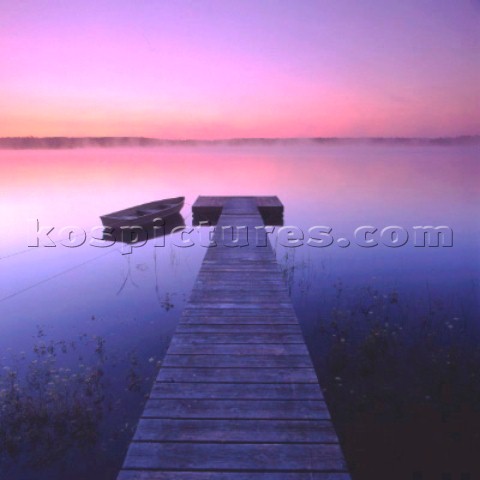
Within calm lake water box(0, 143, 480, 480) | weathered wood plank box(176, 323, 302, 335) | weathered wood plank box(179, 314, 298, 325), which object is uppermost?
weathered wood plank box(179, 314, 298, 325)

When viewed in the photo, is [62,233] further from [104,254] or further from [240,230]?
[240,230]

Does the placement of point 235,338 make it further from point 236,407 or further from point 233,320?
point 236,407

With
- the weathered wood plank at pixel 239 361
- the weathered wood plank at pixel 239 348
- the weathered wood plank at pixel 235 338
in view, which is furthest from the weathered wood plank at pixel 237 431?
the weathered wood plank at pixel 235 338

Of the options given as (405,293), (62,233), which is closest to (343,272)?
(405,293)

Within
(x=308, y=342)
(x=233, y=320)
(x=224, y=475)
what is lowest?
(x=308, y=342)

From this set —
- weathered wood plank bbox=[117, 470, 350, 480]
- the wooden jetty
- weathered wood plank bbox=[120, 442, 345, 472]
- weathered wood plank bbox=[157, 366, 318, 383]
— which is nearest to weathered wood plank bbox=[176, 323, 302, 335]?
the wooden jetty

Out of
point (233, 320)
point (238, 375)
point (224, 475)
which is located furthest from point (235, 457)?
point (233, 320)

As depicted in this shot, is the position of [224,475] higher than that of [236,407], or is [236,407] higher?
[236,407]

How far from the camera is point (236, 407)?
3.87 meters

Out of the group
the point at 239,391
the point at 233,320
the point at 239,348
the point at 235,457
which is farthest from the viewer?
the point at 233,320

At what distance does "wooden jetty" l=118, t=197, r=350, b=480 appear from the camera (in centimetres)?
317

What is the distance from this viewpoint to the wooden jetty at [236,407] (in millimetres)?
3166

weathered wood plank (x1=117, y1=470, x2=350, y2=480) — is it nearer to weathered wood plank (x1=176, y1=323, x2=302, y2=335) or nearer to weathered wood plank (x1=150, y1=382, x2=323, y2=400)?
weathered wood plank (x1=150, y1=382, x2=323, y2=400)

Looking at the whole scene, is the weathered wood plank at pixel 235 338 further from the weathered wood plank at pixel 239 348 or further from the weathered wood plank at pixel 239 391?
the weathered wood plank at pixel 239 391
